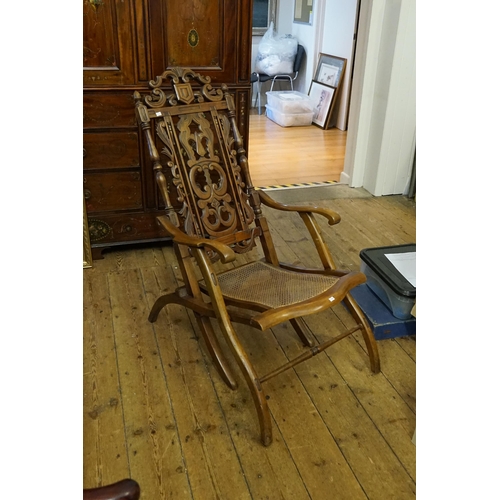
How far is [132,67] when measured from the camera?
2732 mm

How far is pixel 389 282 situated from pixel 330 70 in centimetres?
452

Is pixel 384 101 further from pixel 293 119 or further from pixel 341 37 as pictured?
pixel 293 119

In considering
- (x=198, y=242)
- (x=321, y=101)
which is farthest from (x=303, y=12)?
(x=198, y=242)

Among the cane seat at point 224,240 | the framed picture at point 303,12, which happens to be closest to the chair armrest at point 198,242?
the cane seat at point 224,240

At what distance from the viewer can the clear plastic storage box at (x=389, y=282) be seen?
2379 millimetres

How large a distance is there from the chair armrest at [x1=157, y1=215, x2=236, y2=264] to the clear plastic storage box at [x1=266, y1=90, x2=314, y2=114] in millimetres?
4495

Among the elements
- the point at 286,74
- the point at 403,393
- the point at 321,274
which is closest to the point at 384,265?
the point at 321,274

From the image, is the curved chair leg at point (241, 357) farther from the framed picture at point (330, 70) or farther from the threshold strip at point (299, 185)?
the framed picture at point (330, 70)

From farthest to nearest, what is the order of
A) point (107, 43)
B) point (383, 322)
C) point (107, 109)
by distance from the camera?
point (107, 109) → point (107, 43) → point (383, 322)

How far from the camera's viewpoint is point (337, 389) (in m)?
2.12

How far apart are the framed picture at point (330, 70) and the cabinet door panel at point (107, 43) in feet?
12.8
